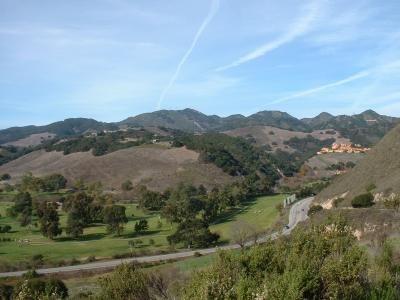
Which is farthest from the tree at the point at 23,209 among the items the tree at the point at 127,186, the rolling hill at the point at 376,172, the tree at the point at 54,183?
the rolling hill at the point at 376,172

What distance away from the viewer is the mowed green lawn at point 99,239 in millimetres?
84438

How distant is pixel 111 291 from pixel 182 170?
168764 mm

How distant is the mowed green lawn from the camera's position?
8444 centimetres

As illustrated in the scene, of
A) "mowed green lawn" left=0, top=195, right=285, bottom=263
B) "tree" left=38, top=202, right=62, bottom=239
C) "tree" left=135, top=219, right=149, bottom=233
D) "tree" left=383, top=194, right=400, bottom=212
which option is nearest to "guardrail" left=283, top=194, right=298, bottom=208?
"mowed green lawn" left=0, top=195, right=285, bottom=263

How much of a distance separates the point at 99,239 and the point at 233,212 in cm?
4296

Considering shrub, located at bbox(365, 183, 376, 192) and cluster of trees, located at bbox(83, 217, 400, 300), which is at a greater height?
cluster of trees, located at bbox(83, 217, 400, 300)

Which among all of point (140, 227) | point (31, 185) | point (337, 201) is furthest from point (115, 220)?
point (31, 185)

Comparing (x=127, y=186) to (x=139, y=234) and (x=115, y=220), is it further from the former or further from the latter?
(x=139, y=234)

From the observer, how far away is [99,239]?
10031 cm

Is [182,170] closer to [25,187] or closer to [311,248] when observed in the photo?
[25,187]

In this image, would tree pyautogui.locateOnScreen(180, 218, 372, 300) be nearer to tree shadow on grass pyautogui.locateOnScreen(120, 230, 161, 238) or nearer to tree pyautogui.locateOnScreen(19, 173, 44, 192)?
tree shadow on grass pyautogui.locateOnScreen(120, 230, 161, 238)

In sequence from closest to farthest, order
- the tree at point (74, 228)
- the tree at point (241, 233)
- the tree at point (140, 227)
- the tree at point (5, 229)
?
the tree at point (241, 233) < the tree at point (74, 228) < the tree at point (140, 227) < the tree at point (5, 229)

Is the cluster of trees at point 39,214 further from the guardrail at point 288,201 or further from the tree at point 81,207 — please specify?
the guardrail at point 288,201

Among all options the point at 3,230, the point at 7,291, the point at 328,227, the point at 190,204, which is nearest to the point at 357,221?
the point at 328,227
